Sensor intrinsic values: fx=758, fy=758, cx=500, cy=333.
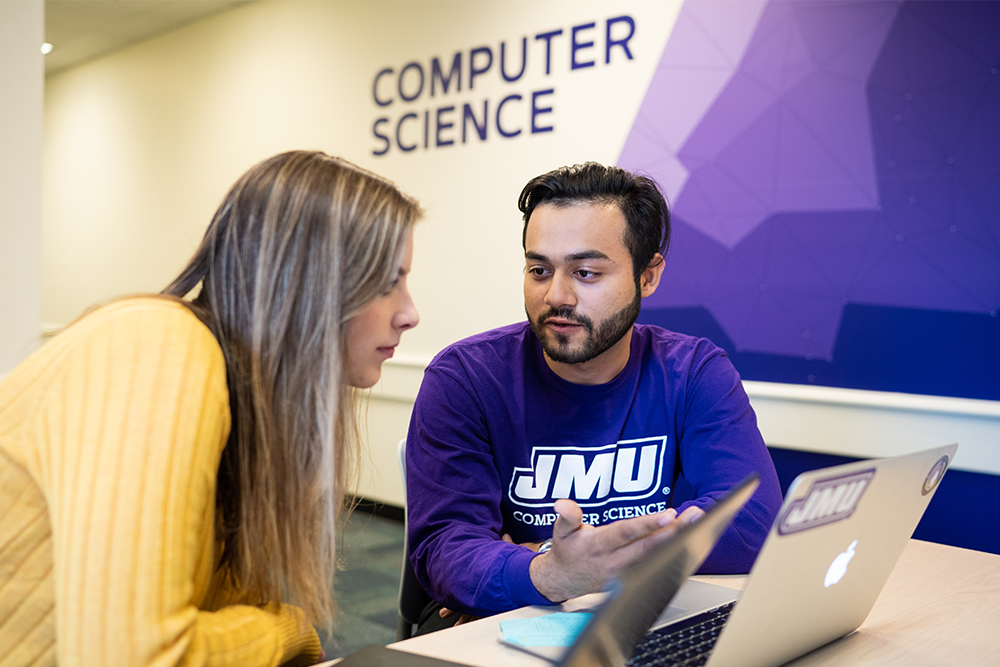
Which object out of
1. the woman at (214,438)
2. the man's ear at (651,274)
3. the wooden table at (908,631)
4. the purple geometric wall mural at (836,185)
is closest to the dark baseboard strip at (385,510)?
the purple geometric wall mural at (836,185)

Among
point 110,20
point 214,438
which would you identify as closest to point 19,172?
point 214,438

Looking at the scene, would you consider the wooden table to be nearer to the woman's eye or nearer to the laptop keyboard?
the laptop keyboard

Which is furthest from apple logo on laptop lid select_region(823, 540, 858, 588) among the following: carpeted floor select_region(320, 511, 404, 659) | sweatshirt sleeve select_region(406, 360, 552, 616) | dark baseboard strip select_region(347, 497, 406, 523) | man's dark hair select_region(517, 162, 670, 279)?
dark baseboard strip select_region(347, 497, 406, 523)

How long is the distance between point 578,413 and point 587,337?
0.15 metres

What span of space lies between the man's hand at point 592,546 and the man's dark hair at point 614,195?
0.83m

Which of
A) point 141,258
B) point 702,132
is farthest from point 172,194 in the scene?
point 702,132

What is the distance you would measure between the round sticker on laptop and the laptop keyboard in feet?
0.99

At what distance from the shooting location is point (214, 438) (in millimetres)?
787

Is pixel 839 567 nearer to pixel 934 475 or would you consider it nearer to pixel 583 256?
pixel 934 475

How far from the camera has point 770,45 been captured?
2.81m

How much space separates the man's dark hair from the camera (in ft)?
5.43

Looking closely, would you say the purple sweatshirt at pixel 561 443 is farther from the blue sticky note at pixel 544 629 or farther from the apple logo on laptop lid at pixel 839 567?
the apple logo on laptop lid at pixel 839 567

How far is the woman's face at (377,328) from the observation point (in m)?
0.95

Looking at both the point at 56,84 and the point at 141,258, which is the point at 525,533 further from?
the point at 56,84
